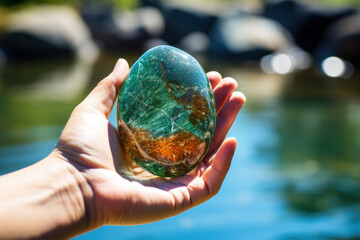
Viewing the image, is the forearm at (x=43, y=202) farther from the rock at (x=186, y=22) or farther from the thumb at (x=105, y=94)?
the rock at (x=186, y=22)

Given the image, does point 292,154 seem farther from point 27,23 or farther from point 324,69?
point 27,23

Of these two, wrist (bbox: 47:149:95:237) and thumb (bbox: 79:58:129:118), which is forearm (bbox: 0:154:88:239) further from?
thumb (bbox: 79:58:129:118)

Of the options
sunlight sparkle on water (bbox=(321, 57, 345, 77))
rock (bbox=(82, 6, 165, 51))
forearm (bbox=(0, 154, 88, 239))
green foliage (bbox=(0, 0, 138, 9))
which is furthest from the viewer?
green foliage (bbox=(0, 0, 138, 9))

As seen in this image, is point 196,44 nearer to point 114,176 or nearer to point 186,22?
point 186,22

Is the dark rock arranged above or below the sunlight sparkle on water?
below

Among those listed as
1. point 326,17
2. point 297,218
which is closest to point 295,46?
point 326,17

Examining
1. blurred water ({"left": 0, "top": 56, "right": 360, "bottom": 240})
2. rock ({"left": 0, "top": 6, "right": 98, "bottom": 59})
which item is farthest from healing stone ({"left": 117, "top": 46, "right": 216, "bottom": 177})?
rock ({"left": 0, "top": 6, "right": 98, "bottom": 59})

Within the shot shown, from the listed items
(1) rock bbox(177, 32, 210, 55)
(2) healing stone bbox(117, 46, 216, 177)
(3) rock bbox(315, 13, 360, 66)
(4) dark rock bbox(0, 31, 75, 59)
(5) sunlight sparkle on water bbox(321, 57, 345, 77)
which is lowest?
(4) dark rock bbox(0, 31, 75, 59)
